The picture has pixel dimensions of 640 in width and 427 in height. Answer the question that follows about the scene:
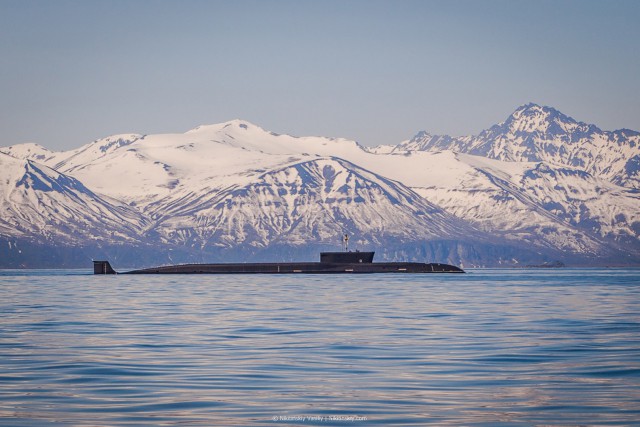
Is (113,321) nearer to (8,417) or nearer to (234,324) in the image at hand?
(234,324)

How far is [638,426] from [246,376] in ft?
54.8

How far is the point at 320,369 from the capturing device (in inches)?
1748

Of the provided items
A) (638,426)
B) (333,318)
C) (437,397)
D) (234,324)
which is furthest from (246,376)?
(333,318)

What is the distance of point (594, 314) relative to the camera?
82.4 meters

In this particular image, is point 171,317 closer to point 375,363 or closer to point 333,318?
point 333,318

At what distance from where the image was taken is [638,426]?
31.3 meters

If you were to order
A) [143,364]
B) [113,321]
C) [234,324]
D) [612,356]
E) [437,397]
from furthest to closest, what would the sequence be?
[113,321], [234,324], [612,356], [143,364], [437,397]

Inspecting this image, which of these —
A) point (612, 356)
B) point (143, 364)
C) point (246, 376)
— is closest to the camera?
point (246, 376)

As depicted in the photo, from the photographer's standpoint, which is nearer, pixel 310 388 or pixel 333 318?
pixel 310 388

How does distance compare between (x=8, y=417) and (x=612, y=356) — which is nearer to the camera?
(x=8, y=417)

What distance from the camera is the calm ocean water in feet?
110

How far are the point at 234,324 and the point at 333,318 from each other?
938 centimetres

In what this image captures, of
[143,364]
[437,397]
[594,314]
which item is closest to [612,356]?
[437,397]

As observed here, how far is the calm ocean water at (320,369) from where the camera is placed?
33594 millimetres
